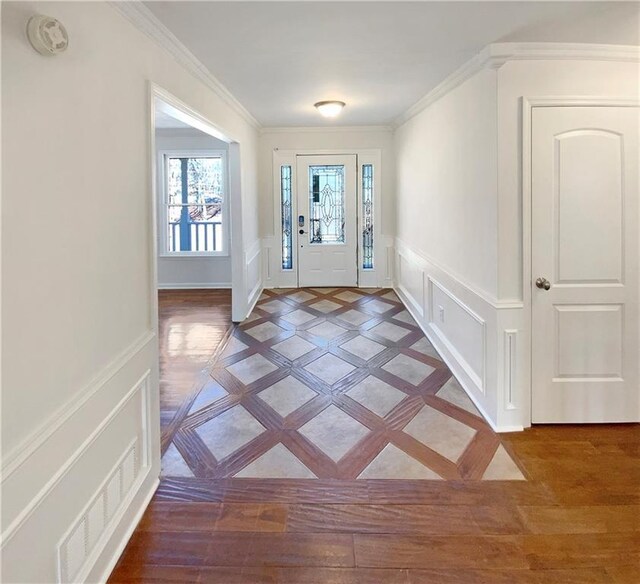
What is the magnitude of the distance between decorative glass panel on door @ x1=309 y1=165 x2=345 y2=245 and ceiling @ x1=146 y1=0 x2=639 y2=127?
3.03 meters

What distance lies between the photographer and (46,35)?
126 centimetres

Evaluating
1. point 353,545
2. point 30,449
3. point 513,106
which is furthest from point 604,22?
point 30,449

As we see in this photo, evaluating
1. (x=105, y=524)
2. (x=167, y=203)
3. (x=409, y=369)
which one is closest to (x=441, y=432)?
(x=409, y=369)

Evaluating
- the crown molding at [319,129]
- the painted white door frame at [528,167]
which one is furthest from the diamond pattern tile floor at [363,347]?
the crown molding at [319,129]

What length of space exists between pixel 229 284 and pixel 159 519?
5.57 metres

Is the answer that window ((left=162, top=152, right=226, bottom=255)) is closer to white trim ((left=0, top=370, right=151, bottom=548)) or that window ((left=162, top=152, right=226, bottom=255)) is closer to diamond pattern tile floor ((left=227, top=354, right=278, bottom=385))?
diamond pattern tile floor ((left=227, top=354, right=278, bottom=385))

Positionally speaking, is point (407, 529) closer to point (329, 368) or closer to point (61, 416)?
point (61, 416)

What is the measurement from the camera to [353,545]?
186 cm

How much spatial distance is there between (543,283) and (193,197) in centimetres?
576

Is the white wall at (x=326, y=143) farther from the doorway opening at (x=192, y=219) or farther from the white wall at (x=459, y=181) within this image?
the white wall at (x=459, y=181)

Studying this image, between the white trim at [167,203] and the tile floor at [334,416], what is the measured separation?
2.92 metres

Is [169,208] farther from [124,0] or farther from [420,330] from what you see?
[124,0]

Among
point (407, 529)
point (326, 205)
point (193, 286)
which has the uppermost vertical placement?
point (326, 205)

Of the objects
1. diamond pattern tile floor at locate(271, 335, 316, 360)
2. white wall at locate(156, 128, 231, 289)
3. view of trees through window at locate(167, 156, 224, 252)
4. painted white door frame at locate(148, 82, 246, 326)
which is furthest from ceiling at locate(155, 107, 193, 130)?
diamond pattern tile floor at locate(271, 335, 316, 360)
